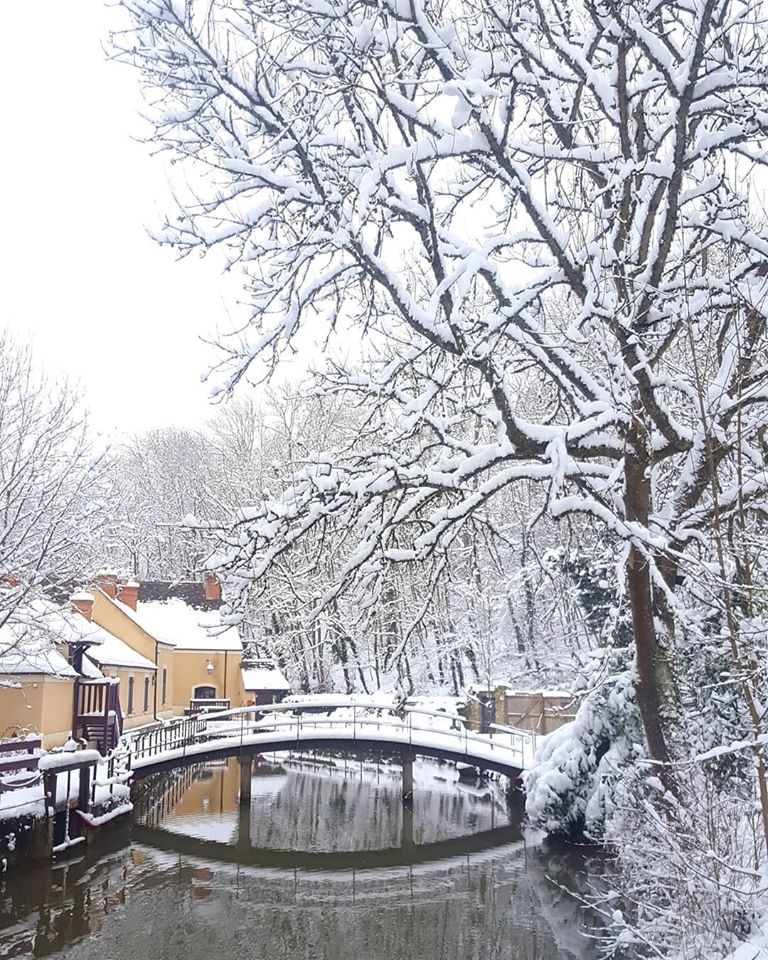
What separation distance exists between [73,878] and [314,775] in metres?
16.8

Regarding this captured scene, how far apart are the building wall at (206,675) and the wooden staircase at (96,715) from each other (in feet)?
47.5

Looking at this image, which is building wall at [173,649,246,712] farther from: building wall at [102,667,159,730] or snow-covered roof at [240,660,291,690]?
building wall at [102,667,159,730]

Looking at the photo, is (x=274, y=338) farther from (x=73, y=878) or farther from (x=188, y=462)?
(x=188, y=462)

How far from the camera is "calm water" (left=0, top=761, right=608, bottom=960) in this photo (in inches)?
512

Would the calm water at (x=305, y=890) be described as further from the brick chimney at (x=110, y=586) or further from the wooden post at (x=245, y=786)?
the brick chimney at (x=110, y=586)

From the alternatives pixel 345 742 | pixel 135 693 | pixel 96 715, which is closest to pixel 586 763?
pixel 345 742

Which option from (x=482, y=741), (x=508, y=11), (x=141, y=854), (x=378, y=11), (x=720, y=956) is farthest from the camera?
(x=482, y=741)

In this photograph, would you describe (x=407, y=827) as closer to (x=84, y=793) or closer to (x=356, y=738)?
(x=356, y=738)

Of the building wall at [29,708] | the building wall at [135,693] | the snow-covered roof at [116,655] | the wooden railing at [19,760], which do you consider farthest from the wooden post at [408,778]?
the wooden railing at [19,760]

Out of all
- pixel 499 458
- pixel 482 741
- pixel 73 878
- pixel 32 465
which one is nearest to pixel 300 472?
pixel 499 458

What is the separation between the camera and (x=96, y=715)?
21.8 metres

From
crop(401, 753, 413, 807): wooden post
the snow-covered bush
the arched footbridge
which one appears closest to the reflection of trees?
the snow-covered bush

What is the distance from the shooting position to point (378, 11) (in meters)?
7.18

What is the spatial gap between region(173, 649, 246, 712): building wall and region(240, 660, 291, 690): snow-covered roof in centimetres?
67
